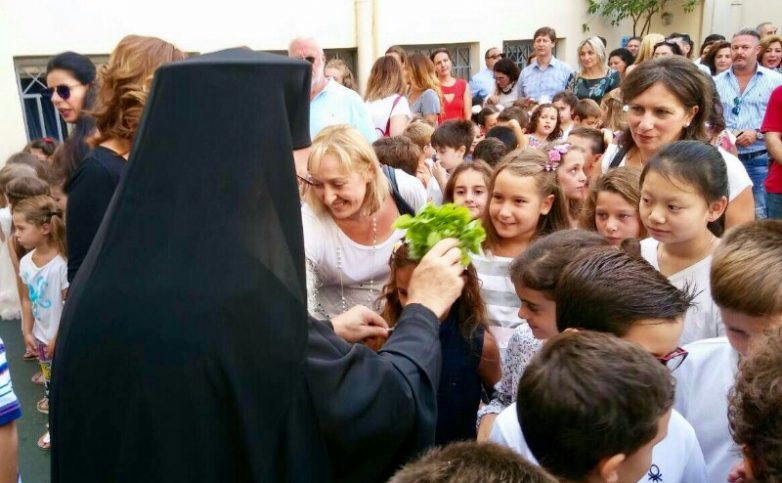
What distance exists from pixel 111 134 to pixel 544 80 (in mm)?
6587

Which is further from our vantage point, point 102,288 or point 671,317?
point 671,317

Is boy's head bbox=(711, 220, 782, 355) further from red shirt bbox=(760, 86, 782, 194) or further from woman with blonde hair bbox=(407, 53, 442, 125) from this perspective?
woman with blonde hair bbox=(407, 53, 442, 125)

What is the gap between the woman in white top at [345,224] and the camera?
10.1 feet

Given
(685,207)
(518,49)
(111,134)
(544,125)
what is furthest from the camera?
(518,49)

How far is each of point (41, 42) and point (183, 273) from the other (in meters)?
8.74

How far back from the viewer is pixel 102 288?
1.32 meters

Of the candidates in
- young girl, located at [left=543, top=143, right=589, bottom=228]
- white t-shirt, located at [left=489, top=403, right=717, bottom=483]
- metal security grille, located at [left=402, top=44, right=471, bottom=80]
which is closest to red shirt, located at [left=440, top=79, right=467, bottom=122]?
young girl, located at [left=543, top=143, right=589, bottom=228]

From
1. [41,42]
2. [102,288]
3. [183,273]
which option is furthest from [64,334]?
[41,42]

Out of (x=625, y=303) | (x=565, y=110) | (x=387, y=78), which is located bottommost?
(x=625, y=303)

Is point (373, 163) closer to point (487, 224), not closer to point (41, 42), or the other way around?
point (487, 224)

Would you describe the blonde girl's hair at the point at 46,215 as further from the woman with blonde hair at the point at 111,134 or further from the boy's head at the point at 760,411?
the boy's head at the point at 760,411

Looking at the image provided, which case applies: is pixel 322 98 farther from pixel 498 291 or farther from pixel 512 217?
pixel 498 291

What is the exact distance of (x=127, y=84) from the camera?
99.7 inches

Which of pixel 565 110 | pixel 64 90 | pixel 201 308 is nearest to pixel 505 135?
pixel 565 110
